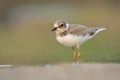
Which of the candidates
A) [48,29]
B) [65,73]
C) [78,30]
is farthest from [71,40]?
[48,29]

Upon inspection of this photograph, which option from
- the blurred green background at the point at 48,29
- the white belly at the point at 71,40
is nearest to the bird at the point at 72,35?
the white belly at the point at 71,40

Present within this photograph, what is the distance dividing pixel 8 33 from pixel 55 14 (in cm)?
431

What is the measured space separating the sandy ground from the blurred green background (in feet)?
7.78

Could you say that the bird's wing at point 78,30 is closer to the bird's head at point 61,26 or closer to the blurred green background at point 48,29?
the bird's head at point 61,26

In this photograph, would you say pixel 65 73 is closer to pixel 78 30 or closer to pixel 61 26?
pixel 78 30

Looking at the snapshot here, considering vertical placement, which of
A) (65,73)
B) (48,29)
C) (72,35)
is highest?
(48,29)

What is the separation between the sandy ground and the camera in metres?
9.48

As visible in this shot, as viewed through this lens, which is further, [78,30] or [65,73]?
[78,30]

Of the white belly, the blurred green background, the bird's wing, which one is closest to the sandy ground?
the white belly

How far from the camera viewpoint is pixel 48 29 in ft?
69.1

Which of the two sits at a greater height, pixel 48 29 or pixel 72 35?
pixel 48 29

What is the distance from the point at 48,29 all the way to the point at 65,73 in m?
11.3

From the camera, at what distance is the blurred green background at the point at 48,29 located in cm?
1452

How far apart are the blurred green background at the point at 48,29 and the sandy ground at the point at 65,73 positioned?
237 cm
